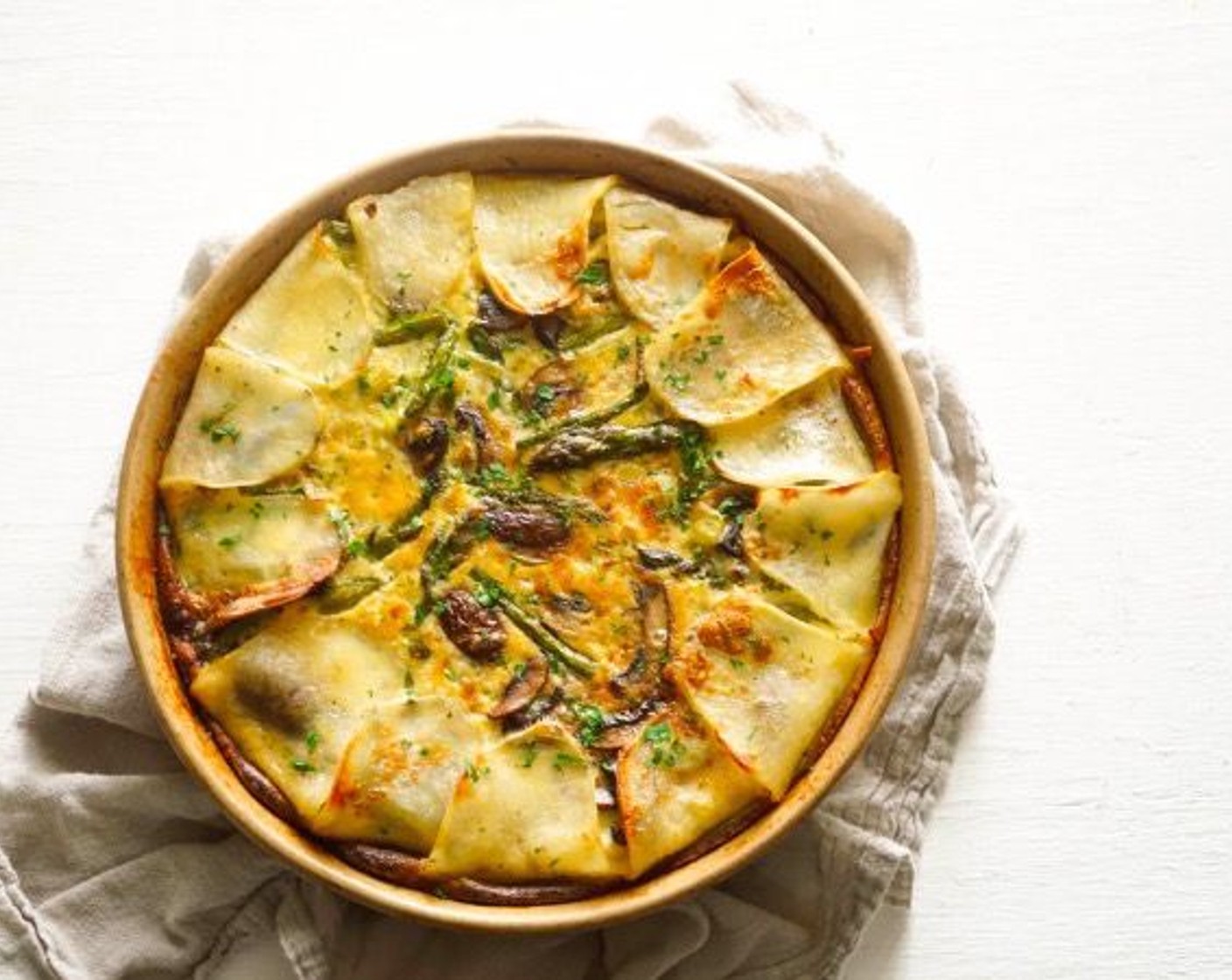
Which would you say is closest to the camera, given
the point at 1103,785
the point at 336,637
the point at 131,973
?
the point at 336,637

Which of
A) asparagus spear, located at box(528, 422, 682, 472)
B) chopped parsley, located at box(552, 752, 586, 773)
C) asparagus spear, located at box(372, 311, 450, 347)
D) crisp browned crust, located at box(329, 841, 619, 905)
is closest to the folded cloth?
crisp browned crust, located at box(329, 841, 619, 905)

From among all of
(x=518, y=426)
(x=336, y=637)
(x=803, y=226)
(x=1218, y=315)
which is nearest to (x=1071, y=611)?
(x=1218, y=315)

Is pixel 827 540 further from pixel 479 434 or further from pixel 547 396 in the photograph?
pixel 479 434

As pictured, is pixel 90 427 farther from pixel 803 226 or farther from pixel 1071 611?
pixel 1071 611

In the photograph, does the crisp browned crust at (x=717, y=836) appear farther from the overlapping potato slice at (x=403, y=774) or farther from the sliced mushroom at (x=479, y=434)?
the sliced mushroom at (x=479, y=434)

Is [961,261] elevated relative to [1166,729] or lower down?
elevated

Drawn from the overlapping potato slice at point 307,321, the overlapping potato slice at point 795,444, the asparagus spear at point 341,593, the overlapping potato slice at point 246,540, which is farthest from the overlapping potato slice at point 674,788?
the overlapping potato slice at point 307,321

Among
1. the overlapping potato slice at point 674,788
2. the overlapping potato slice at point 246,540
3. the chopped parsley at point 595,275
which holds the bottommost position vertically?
the overlapping potato slice at point 674,788

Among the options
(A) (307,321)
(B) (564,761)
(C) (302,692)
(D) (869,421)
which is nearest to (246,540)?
(C) (302,692)
